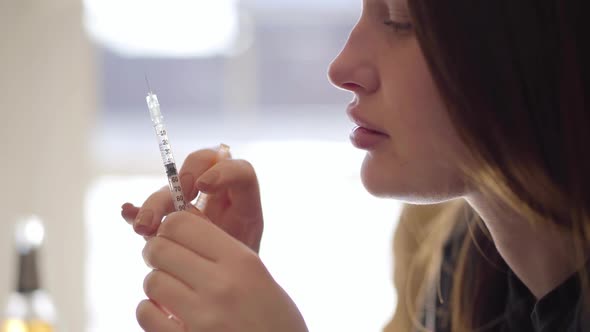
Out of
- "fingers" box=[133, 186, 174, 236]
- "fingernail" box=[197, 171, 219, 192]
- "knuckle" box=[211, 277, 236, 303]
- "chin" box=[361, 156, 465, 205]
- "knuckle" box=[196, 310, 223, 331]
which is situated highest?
"fingernail" box=[197, 171, 219, 192]

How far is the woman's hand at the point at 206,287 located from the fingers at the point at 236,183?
6cm

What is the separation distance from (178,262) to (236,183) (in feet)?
0.41

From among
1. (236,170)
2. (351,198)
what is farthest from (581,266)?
(351,198)

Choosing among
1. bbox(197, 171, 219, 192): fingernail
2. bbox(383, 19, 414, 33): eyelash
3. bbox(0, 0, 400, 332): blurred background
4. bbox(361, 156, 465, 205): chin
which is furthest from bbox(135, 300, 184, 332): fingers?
bbox(0, 0, 400, 332): blurred background

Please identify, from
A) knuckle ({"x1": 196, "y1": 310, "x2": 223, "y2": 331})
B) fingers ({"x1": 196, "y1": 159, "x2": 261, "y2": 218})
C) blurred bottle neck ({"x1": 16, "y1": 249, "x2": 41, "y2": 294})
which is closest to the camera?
knuckle ({"x1": 196, "y1": 310, "x2": 223, "y2": 331})

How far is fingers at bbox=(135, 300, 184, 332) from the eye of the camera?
65cm

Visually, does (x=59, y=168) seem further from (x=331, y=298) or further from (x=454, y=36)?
(x=454, y=36)

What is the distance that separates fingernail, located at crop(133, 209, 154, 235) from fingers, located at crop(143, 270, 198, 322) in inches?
2.1

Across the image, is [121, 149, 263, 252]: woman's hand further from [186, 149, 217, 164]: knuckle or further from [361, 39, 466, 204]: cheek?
[361, 39, 466, 204]: cheek

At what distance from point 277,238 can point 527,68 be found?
4.01ft

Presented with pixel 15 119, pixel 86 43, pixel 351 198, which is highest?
pixel 86 43

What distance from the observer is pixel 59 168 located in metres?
1.65

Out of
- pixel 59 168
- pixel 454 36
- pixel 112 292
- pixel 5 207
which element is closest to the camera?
pixel 454 36

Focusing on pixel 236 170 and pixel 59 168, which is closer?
pixel 236 170
